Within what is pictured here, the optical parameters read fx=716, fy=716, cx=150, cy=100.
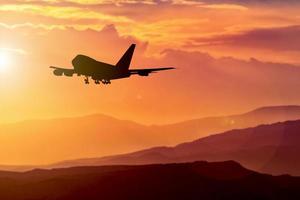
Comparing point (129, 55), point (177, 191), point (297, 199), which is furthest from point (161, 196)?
point (129, 55)

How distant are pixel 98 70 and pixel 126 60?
10.8 metres

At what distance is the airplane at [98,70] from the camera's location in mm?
118188

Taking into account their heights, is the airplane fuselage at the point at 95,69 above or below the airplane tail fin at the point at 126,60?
A: below

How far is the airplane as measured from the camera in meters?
118

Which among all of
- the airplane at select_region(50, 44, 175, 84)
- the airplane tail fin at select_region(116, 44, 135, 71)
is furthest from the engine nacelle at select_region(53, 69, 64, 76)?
the airplane tail fin at select_region(116, 44, 135, 71)

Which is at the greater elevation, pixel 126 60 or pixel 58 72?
pixel 126 60

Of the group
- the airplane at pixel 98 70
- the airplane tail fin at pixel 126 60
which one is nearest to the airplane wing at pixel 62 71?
the airplane at pixel 98 70

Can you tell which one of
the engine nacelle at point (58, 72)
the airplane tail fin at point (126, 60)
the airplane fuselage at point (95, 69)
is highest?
the airplane tail fin at point (126, 60)

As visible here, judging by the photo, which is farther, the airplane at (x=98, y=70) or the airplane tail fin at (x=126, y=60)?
the airplane tail fin at (x=126, y=60)

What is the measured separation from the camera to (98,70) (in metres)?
118

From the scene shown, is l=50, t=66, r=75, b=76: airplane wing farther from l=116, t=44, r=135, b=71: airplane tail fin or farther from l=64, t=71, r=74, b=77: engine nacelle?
l=116, t=44, r=135, b=71: airplane tail fin

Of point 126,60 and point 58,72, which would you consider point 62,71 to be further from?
point 126,60

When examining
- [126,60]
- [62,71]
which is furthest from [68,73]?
[126,60]

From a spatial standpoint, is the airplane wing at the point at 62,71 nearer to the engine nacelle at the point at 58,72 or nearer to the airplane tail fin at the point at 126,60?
the engine nacelle at the point at 58,72
